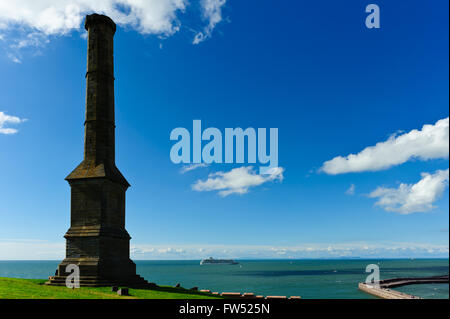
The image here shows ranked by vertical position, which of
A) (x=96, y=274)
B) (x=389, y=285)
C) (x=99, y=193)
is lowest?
(x=389, y=285)

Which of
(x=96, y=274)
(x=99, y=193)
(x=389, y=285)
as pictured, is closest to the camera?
(x=96, y=274)

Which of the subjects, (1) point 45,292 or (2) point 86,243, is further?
(2) point 86,243

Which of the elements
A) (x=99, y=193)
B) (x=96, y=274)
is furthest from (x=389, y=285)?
(x=99, y=193)

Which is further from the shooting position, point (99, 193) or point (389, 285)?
point (389, 285)

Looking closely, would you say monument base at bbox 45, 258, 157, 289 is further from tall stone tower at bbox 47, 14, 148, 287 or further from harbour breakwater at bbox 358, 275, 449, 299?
harbour breakwater at bbox 358, 275, 449, 299

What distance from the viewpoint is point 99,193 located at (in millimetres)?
26609

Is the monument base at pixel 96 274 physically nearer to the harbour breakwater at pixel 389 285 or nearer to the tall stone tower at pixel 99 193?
the tall stone tower at pixel 99 193

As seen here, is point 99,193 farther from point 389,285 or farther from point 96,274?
point 389,285

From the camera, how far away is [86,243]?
25.9 metres

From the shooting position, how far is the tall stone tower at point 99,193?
25625 millimetres
